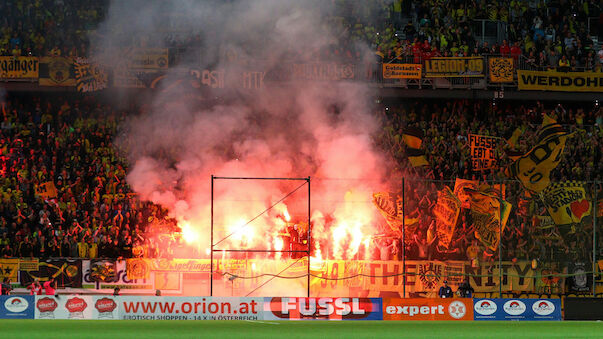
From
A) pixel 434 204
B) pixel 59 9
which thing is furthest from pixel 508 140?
→ pixel 59 9

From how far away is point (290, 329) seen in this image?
19078 mm

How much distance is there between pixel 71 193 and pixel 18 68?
236 inches

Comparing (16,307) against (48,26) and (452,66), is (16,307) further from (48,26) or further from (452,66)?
(452,66)

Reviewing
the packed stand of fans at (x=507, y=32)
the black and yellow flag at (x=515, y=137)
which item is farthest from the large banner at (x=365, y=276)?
the packed stand of fans at (x=507, y=32)

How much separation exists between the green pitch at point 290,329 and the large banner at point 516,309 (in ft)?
2.14

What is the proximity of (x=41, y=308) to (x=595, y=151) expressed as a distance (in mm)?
19843

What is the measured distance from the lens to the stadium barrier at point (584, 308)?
73.8 feet

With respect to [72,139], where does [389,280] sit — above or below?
below

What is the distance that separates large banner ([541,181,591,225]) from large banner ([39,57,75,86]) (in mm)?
16631

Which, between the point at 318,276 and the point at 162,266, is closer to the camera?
the point at 162,266

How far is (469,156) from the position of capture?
2989cm

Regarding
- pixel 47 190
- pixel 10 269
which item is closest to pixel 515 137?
pixel 47 190

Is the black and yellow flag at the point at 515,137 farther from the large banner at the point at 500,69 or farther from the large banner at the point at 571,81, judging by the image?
the large banner at the point at 571,81

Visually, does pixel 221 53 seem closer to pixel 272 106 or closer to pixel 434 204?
pixel 272 106
